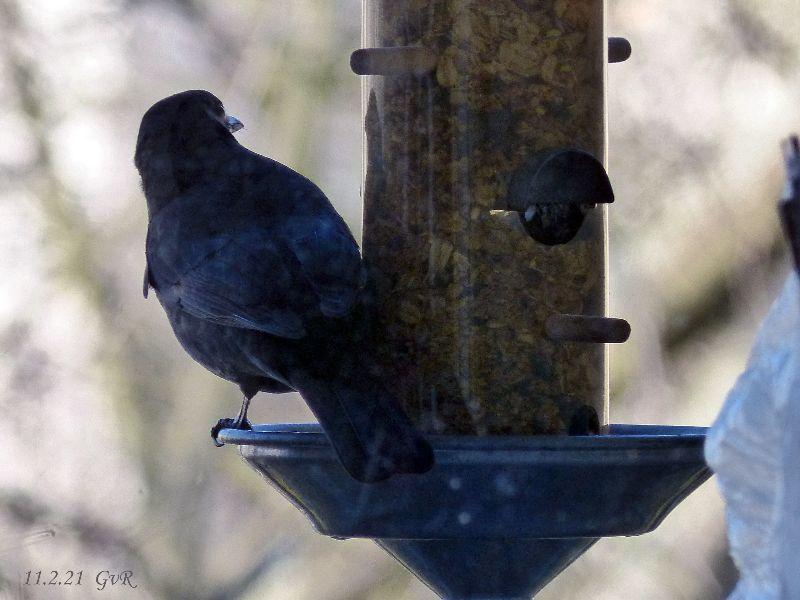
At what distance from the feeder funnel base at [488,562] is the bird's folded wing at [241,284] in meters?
0.58

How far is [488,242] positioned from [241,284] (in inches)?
23.5

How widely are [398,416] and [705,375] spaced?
388cm

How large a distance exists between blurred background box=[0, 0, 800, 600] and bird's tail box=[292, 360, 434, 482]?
3654 millimetres

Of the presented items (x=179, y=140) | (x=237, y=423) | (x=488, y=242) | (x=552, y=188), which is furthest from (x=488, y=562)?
(x=179, y=140)

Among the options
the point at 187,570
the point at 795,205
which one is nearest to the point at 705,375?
the point at 187,570

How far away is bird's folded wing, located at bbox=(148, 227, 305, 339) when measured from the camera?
350 centimetres

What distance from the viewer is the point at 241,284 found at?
3.58m

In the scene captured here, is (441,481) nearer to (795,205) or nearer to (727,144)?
(795,205)

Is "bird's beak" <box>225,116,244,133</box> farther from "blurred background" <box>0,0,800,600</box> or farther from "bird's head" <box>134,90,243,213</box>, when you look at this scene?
"blurred background" <box>0,0,800,600</box>

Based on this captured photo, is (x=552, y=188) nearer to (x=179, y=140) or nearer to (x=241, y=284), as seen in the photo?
(x=241, y=284)

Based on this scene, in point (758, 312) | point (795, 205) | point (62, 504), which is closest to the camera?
point (795, 205)

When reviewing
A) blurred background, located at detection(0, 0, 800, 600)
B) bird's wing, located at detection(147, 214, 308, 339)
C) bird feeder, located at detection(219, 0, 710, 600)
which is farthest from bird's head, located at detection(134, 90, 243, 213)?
blurred background, located at detection(0, 0, 800, 600)

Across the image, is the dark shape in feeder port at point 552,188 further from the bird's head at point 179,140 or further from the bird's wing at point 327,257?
the bird's head at point 179,140

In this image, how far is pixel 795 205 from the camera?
164 cm
